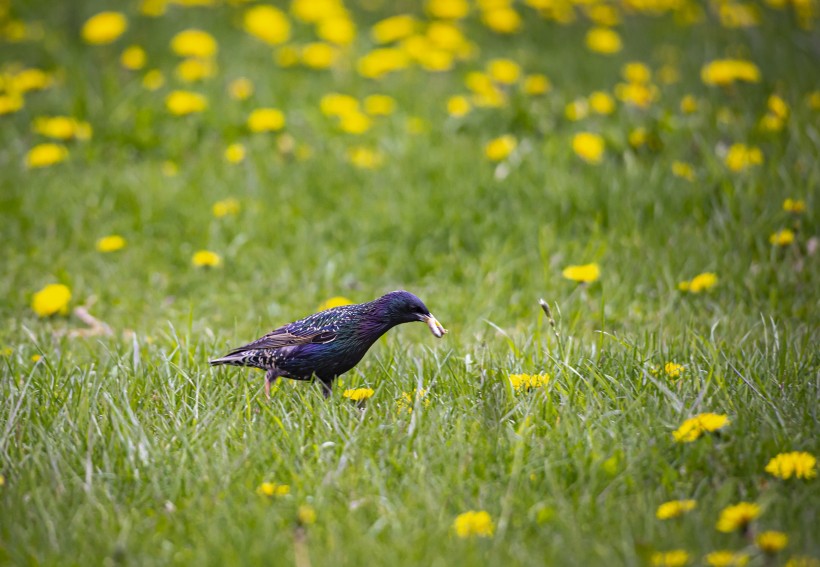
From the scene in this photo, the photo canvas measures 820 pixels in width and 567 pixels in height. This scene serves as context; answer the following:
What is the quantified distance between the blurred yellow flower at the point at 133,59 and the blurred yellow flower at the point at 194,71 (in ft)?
0.94

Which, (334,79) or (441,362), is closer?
(441,362)

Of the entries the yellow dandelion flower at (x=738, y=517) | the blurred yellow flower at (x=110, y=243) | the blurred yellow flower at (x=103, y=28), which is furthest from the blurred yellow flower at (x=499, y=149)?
the yellow dandelion flower at (x=738, y=517)

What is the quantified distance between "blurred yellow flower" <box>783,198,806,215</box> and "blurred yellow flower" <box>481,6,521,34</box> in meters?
3.40

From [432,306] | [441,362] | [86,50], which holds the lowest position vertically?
[432,306]

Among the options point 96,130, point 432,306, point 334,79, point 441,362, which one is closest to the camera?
point 441,362

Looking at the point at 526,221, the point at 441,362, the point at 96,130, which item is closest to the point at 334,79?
the point at 96,130

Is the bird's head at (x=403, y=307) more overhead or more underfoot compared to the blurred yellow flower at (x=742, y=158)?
more overhead

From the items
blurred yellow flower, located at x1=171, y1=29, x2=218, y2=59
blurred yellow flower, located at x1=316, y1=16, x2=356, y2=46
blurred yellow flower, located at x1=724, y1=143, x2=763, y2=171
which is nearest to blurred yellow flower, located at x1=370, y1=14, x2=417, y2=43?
blurred yellow flower, located at x1=316, y1=16, x2=356, y2=46

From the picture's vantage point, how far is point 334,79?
716 cm

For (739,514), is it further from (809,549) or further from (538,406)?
(538,406)

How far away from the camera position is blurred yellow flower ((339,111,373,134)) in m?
6.25

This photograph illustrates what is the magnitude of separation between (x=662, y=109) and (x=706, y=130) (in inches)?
16.8

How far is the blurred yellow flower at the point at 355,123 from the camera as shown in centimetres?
625

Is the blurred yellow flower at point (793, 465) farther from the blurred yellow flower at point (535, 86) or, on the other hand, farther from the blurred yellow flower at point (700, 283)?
the blurred yellow flower at point (535, 86)
